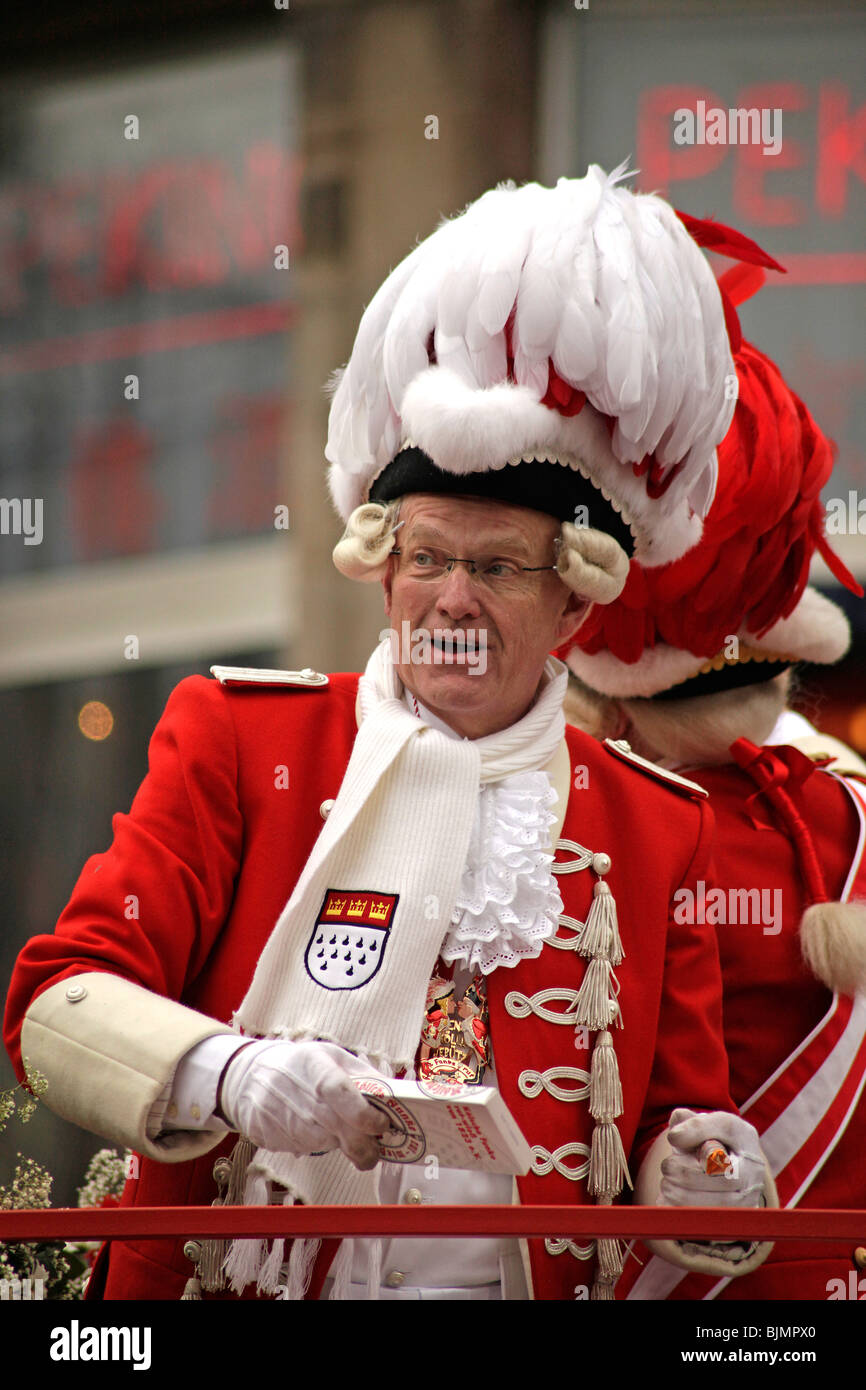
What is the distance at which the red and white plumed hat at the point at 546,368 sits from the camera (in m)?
2.02

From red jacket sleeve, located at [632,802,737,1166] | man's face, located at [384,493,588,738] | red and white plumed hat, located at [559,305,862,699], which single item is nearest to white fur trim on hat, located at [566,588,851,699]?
red and white plumed hat, located at [559,305,862,699]

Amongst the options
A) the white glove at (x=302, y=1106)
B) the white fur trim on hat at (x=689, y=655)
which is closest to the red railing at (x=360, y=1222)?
the white glove at (x=302, y=1106)

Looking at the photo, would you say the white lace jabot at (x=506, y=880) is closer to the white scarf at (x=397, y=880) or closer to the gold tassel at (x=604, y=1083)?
the white scarf at (x=397, y=880)

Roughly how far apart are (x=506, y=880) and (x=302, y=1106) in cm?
47

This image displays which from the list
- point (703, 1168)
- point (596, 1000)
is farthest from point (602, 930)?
point (703, 1168)

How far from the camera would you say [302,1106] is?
165cm

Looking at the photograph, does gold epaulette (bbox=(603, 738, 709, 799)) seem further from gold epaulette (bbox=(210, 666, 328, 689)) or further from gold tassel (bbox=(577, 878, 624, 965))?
gold epaulette (bbox=(210, 666, 328, 689))

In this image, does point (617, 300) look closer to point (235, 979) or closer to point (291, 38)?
point (235, 979)

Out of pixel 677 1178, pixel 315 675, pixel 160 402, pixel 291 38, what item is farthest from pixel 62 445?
pixel 677 1178

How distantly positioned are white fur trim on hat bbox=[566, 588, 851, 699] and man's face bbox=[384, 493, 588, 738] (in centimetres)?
52

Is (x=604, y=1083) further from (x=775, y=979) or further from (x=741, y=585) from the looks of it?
(x=741, y=585)

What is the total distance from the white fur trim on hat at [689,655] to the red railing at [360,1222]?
43.5 inches

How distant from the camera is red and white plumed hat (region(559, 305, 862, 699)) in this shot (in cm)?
249
